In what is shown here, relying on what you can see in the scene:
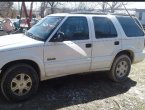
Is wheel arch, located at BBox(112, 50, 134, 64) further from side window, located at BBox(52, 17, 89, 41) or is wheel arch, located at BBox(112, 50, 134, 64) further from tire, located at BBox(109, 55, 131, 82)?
side window, located at BBox(52, 17, 89, 41)

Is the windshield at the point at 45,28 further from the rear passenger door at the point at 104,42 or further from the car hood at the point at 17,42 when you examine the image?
the rear passenger door at the point at 104,42

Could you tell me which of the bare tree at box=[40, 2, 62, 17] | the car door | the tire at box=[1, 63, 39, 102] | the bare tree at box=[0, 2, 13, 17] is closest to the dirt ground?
the tire at box=[1, 63, 39, 102]

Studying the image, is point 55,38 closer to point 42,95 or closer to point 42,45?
point 42,45

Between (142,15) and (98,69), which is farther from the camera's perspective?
(142,15)

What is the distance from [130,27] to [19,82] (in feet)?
11.1

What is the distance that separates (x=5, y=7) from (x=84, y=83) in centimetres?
4686

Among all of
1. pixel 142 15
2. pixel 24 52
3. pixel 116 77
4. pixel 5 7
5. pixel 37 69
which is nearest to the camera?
pixel 24 52

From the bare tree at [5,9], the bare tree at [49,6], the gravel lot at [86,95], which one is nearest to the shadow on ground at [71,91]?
the gravel lot at [86,95]

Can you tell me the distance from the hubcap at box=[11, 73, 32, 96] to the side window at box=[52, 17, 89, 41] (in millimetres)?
1213

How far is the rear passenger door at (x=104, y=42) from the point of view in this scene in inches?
237

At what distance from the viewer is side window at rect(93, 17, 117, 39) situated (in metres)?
6.10

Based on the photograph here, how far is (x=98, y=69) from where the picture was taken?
6230mm

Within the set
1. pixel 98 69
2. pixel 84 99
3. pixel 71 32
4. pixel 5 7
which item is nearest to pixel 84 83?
pixel 98 69

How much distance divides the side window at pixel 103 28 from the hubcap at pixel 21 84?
1.98 meters
